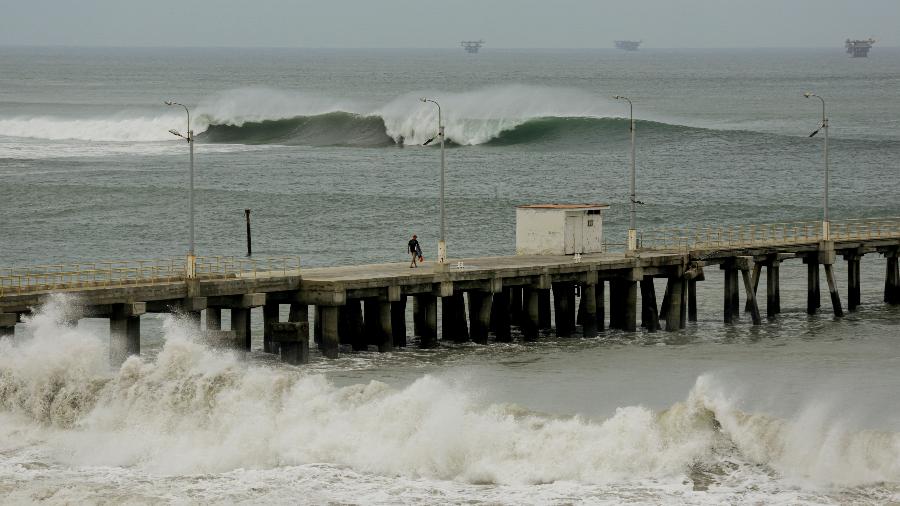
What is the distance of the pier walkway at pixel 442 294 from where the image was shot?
37.3 m

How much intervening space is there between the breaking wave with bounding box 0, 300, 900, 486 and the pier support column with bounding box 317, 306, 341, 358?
17.5 feet

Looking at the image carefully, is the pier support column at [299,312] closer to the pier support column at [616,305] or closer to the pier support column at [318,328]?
the pier support column at [318,328]

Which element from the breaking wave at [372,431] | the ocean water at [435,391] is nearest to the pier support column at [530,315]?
the ocean water at [435,391]

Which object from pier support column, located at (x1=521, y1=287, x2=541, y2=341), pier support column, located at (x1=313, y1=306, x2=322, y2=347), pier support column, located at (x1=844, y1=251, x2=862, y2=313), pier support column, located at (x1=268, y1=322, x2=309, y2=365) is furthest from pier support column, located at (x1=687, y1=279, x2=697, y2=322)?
pier support column, located at (x1=268, y1=322, x2=309, y2=365)

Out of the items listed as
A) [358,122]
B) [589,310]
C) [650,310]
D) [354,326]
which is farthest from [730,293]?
[358,122]

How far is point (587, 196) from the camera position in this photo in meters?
83.1

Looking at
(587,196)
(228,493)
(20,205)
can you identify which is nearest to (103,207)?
(20,205)

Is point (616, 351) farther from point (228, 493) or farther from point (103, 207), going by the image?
point (103, 207)

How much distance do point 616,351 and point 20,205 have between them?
41281 mm

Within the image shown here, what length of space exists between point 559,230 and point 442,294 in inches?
219

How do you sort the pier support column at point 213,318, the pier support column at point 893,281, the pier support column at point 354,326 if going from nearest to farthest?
the pier support column at point 213,318, the pier support column at point 354,326, the pier support column at point 893,281

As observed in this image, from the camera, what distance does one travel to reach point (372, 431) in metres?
30.5

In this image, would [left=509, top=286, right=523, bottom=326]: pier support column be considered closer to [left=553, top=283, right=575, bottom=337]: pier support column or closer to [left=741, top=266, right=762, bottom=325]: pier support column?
[left=553, top=283, right=575, bottom=337]: pier support column

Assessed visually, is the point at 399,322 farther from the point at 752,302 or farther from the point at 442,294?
the point at 752,302
